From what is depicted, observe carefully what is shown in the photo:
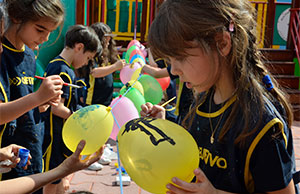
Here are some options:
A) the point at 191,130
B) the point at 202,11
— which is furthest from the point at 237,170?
the point at 202,11

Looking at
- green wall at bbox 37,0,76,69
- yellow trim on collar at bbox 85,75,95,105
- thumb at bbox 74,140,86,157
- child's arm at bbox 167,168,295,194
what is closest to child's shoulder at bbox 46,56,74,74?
green wall at bbox 37,0,76,69

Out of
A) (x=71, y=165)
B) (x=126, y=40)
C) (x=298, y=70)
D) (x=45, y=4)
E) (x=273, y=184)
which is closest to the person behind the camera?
(x=273, y=184)

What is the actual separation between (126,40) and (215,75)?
29.8 feet

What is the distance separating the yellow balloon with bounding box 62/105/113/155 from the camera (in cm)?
170

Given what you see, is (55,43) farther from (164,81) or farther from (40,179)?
(40,179)

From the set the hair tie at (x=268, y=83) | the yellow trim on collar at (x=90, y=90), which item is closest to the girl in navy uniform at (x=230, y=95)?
the hair tie at (x=268, y=83)

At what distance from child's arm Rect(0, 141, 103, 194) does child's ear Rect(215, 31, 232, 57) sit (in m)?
0.77

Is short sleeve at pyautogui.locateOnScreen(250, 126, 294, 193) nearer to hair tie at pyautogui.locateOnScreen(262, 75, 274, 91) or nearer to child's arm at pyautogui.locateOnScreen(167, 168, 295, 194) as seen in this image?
child's arm at pyautogui.locateOnScreen(167, 168, 295, 194)

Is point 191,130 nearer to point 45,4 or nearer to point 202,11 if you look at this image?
point 202,11

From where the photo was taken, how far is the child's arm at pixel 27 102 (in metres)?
1.67

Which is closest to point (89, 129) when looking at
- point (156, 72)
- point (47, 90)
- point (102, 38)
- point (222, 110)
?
point (47, 90)

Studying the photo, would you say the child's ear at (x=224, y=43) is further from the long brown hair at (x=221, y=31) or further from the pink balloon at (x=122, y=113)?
the pink balloon at (x=122, y=113)

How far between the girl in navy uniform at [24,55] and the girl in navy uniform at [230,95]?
3.09 feet

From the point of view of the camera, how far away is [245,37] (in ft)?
3.97
